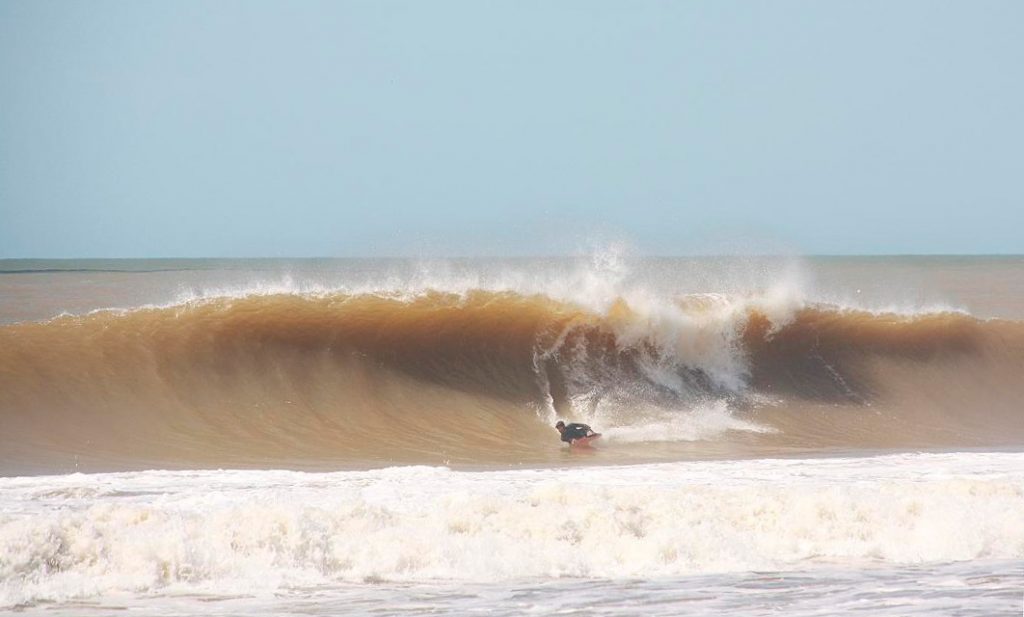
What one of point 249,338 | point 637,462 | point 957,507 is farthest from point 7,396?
point 957,507

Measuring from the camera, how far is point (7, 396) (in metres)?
12.2

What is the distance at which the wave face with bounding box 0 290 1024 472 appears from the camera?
39.7ft

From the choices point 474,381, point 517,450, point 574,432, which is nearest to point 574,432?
point 574,432

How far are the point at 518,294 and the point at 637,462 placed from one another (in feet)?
18.1

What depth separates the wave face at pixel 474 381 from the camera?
12.1 m

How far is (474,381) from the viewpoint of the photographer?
15.0m

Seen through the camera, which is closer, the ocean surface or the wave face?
the ocean surface

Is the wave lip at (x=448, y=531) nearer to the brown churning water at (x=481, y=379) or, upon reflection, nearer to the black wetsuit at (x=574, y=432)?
the brown churning water at (x=481, y=379)

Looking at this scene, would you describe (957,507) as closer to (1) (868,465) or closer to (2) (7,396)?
(1) (868,465)

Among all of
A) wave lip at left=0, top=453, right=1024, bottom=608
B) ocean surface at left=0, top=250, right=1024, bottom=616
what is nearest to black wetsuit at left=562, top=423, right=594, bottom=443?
ocean surface at left=0, top=250, right=1024, bottom=616

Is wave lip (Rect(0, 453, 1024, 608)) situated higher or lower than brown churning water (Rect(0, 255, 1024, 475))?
lower

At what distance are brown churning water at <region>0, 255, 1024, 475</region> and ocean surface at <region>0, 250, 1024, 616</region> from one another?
0.15ft

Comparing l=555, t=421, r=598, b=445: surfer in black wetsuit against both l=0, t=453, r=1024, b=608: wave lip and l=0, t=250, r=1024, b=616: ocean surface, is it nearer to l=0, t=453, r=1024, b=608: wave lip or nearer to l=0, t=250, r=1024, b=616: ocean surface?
l=0, t=250, r=1024, b=616: ocean surface

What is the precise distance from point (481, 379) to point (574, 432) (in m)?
2.57
